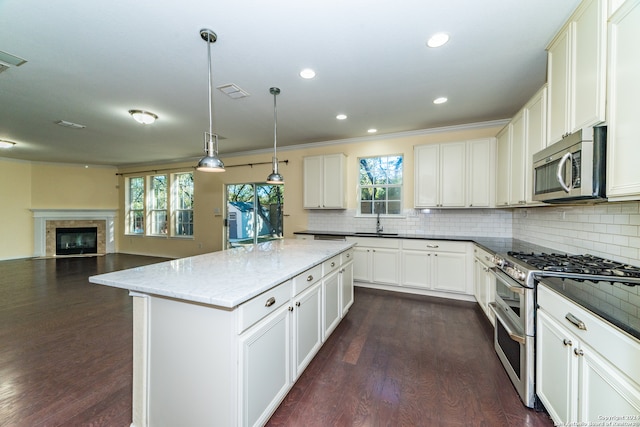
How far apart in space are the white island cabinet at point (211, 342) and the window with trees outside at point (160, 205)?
18.5 feet

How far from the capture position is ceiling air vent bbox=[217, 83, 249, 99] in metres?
2.71

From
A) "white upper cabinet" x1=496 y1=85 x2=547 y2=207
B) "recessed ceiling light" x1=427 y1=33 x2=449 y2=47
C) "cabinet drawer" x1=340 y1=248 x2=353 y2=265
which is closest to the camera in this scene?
"recessed ceiling light" x1=427 y1=33 x2=449 y2=47

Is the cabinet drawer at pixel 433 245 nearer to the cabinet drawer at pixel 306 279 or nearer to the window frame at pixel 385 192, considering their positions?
the window frame at pixel 385 192

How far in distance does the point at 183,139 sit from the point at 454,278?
528cm

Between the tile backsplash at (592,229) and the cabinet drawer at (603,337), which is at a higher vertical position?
the tile backsplash at (592,229)

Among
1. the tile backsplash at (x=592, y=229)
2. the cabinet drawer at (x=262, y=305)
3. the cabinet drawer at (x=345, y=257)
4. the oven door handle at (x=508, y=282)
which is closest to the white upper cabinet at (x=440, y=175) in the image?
the tile backsplash at (x=592, y=229)

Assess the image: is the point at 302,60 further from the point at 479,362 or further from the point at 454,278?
the point at 454,278

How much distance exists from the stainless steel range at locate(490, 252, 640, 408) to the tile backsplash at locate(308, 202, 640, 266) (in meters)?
0.16

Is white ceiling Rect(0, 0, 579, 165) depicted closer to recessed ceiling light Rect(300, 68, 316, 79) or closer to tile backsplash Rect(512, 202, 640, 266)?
recessed ceiling light Rect(300, 68, 316, 79)

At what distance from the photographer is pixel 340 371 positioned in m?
2.05

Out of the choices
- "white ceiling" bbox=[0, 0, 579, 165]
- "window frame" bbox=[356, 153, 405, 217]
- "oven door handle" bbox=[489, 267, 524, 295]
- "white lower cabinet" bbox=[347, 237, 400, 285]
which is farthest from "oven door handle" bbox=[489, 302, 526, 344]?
A: "window frame" bbox=[356, 153, 405, 217]

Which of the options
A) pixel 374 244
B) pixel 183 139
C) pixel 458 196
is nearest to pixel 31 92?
pixel 183 139

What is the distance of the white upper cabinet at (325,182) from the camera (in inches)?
181

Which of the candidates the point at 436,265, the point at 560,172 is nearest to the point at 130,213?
the point at 436,265
